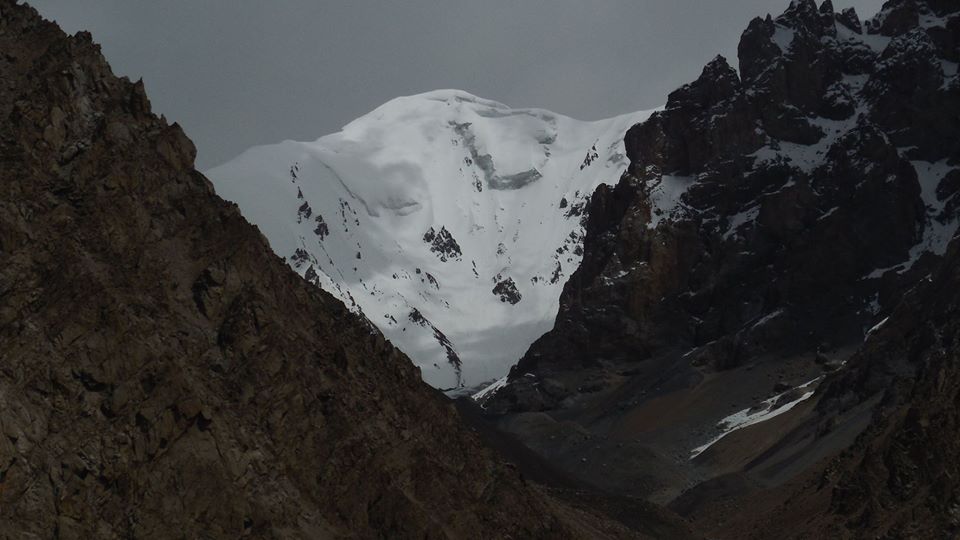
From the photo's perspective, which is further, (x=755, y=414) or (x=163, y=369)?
(x=755, y=414)

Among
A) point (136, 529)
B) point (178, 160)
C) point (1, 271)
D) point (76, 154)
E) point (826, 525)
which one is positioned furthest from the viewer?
point (826, 525)

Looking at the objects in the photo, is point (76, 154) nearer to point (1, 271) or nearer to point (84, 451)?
point (1, 271)

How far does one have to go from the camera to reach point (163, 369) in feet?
157

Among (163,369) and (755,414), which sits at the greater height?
(163,369)

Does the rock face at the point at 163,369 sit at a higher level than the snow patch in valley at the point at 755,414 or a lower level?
higher

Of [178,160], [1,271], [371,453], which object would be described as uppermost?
[178,160]

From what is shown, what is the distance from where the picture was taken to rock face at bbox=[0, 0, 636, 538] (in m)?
44.7

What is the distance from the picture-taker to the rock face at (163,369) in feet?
147

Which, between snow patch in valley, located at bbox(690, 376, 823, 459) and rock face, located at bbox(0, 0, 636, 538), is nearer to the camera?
rock face, located at bbox(0, 0, 636, 538)

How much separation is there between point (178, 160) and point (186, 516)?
1927 centimetres

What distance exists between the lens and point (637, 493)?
525 ft

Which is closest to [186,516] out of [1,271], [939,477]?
[1,271]

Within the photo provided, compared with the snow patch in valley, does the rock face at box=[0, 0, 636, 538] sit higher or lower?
higher

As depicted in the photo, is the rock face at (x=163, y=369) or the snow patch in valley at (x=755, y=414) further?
the snow patch in valley at (x=755, y=414)
